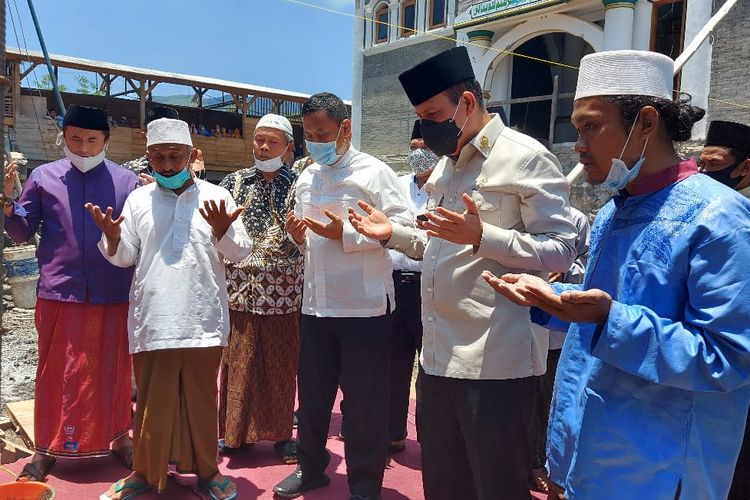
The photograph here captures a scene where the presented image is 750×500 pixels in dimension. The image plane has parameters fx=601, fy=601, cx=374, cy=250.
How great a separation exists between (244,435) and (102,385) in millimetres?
925

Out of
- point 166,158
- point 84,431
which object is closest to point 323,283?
point 166,158

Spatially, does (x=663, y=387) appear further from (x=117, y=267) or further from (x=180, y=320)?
(x=117, y=267)

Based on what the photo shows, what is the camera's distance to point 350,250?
10.3 feet

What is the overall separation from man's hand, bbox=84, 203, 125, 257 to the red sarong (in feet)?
1.91

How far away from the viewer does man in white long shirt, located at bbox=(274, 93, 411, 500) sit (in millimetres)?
3168

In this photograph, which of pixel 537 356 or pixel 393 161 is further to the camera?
pixel 393 161

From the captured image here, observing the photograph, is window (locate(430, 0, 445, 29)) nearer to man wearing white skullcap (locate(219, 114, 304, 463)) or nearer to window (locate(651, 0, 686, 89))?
window (locate(651, 0, 686, 89))

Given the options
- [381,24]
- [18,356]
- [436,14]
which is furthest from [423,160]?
[381,24]

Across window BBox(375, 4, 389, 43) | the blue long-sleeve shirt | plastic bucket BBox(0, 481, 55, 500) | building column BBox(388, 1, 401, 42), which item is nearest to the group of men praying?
the blue long-sleeve shirt

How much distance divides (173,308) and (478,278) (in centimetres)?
163

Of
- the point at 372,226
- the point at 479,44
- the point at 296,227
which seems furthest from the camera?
the point at 479,44

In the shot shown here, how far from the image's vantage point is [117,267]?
3502 mm

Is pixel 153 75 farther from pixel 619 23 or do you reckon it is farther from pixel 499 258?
pixel 499 258

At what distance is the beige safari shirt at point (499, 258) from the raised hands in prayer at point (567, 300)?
1.71ft
